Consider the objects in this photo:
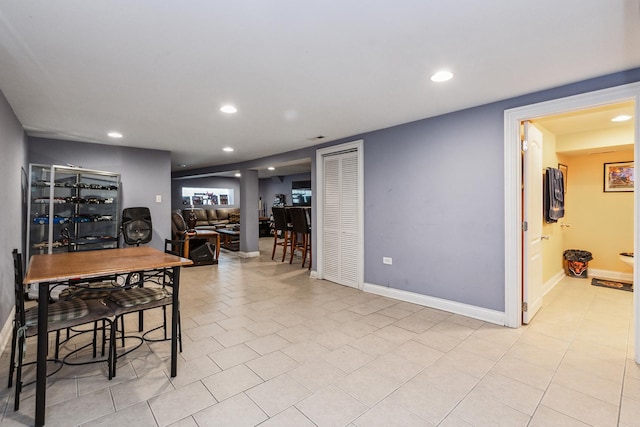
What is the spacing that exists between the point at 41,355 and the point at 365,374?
1.95 meters

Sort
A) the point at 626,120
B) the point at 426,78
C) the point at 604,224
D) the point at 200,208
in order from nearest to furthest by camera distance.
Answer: the point at 426,78 → the point at 626,120 → the point at 604,224 → the point at 200,208

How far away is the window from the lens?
11180 millimetres

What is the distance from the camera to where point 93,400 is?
1916 millimetres

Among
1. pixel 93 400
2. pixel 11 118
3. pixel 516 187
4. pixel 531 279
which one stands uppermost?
pixel 11 118

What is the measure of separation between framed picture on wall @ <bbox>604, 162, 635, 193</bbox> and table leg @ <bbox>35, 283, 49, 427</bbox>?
264 inches

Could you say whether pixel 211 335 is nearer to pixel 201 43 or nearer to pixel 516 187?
pixel 201 43

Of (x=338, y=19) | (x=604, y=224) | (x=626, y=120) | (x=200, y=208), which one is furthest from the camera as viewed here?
(x=200, y=208)

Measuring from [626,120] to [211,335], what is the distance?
5.23 metres

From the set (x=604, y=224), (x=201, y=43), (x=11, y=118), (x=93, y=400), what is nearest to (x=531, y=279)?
(x=604, y=224)

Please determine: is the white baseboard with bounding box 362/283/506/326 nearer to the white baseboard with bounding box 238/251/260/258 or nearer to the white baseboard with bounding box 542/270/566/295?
the white baseboard with bounding box 542/270/566/295

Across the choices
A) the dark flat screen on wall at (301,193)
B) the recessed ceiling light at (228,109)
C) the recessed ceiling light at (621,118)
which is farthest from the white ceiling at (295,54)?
the dark flat screen on wall at (301,193)

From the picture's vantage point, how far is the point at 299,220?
19.3 feet

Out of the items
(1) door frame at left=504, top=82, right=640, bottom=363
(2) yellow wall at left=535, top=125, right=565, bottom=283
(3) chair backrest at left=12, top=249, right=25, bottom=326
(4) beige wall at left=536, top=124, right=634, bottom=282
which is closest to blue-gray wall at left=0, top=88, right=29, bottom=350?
(3) chair backrest at left=12, top=249, right=25, bottom=326

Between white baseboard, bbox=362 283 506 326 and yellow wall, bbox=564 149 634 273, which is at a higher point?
yellow wall, bbox=564 149 634 273
